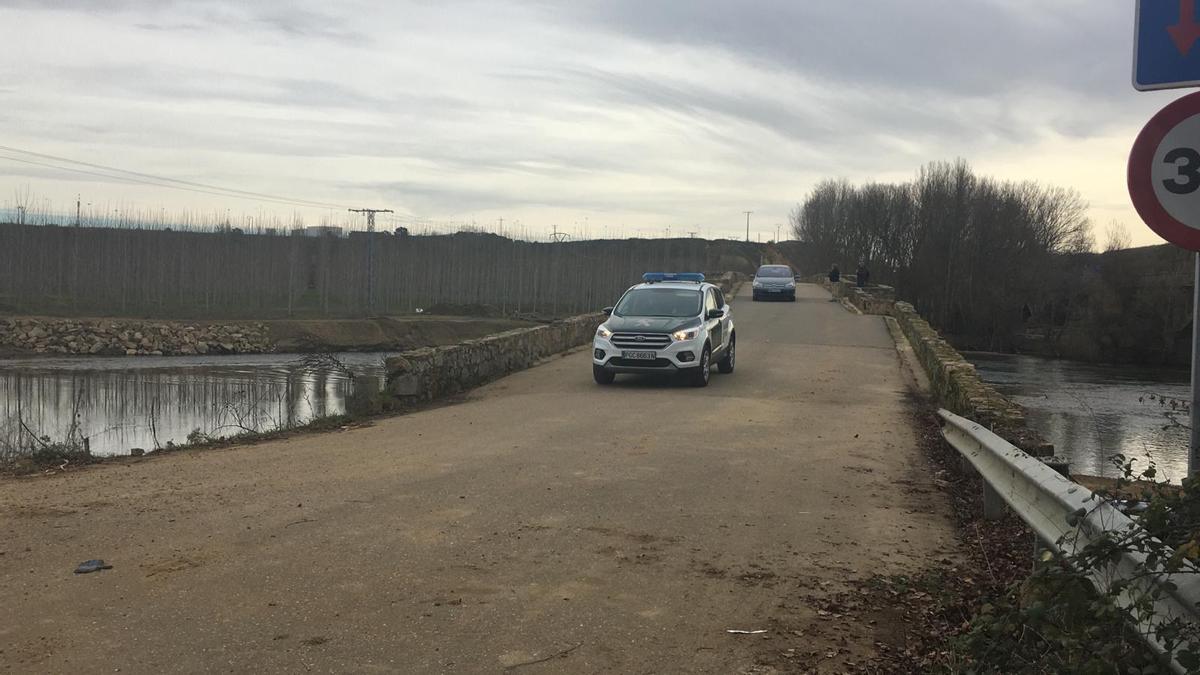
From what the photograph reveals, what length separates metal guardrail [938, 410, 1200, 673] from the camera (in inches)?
114

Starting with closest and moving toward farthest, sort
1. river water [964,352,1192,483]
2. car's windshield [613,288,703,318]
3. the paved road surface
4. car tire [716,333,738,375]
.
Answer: the paved road surface < car's windshield [613,288,703,318] < car tire [716,333,738,375] < river water [964,352,1192,483]

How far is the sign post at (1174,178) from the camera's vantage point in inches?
148

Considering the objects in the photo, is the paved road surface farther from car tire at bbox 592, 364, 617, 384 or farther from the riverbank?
the riverbank

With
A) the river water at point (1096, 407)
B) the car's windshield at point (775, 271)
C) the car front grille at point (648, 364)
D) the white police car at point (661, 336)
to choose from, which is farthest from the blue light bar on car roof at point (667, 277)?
the car's windshield at point (775, 271)

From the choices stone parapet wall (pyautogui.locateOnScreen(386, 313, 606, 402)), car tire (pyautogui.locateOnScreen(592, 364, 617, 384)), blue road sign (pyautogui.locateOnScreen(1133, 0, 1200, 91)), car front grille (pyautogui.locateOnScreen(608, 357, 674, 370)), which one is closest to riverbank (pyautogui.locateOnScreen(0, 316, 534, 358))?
stone parapet wall (pyautogui.locateOnScreen(386, 313, 606, 402))

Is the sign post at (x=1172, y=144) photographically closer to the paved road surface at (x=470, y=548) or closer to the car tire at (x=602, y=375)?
the paved road surface at (x=470, y=548)

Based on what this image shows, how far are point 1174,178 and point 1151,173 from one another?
0.08 metres

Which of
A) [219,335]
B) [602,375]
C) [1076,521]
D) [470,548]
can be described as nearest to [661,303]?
[602,375]

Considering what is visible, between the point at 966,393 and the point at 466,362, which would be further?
the point at 466,362

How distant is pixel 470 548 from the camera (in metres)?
6.13

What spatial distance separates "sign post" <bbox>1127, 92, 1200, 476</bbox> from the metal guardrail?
48 centimetres

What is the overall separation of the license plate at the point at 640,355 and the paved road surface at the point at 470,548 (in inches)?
158

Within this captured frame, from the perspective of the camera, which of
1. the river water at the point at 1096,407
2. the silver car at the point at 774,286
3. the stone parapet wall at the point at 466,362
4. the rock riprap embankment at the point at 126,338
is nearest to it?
the stone parapet wall at the point at 466,362

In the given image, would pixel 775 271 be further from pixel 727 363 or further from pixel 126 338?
pixel 727 363
